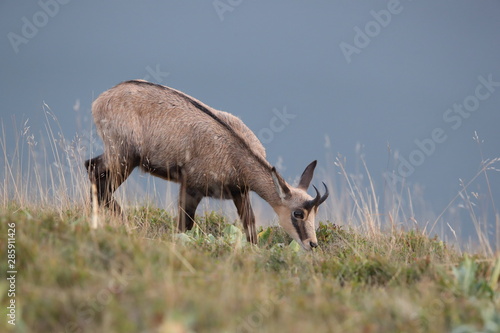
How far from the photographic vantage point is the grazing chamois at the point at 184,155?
832 cm

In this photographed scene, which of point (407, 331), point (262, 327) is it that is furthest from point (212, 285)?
point (407, 331)

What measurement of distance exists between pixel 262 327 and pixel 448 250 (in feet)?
→ 15.0

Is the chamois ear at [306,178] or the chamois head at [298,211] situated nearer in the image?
the chamois head at [298,211]

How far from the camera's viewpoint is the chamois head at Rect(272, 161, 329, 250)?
8039 millimetres

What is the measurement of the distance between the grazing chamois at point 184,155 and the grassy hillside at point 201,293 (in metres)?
3.33

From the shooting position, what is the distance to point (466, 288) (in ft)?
14.0

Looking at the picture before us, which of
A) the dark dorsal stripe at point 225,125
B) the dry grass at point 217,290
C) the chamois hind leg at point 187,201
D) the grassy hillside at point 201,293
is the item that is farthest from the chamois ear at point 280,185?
the grassy hillside at point 201,293

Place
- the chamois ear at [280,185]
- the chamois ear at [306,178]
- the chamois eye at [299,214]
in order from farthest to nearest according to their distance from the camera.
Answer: the chamois ear at [306,178] < the chamois ear at [280,185] < the chamois eye at [299,214]

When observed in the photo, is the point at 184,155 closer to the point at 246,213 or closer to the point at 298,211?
the point at 246,213

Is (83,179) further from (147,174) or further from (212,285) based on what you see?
(212,285)
